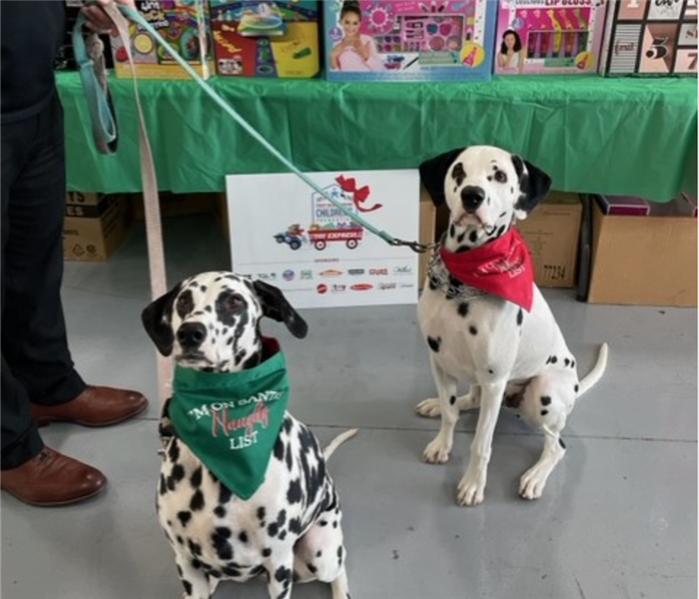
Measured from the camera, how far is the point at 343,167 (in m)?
2.98

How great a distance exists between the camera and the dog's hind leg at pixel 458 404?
99.1 inches

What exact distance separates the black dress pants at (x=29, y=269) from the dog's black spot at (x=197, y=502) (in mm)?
774

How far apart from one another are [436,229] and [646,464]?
1391mm

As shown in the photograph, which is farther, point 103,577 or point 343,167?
point 343,167

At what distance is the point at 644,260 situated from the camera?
10.1ft

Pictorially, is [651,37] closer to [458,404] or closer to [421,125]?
[421,125]

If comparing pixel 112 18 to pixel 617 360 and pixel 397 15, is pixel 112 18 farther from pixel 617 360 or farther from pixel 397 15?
pixel 617 360

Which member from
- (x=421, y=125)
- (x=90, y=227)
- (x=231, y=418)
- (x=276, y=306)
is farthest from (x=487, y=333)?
(x=90, y=227)

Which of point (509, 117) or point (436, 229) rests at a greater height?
point (509, 117)

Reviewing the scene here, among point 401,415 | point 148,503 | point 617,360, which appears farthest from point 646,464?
point 148,503

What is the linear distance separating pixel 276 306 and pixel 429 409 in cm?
110

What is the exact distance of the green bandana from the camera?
146 centimetres

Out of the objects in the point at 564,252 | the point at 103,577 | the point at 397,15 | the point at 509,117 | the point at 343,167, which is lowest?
the point at 103,577

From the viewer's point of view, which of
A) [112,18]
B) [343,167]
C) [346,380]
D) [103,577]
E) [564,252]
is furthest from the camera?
[564,252]
